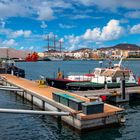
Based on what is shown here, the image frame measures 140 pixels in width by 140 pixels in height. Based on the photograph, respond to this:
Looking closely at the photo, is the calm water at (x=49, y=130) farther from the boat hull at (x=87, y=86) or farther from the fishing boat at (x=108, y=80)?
the fishing boat at (x=108, y=80)

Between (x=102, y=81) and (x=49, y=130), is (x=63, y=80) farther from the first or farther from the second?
(x=49, y=130)

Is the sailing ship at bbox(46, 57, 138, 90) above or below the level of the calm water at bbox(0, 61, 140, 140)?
above

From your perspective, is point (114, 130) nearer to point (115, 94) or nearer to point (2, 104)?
point (115, 94)

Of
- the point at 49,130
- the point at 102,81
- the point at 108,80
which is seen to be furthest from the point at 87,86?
the point at 49,130

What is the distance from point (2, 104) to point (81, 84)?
1253 centimetres

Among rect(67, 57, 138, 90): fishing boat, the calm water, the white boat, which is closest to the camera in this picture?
the calm water

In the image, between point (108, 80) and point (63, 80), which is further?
point (63, 80)

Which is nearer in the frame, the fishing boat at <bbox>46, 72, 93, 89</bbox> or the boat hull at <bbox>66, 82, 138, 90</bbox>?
the boat hull at <bbox>66, 82, 138, 90</bbox>

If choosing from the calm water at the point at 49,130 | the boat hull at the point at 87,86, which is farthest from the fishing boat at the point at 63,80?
the calm water at the point at 49,130

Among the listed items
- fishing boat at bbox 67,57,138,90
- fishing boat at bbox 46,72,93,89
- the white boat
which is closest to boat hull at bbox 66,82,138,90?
fishing boat at bbox 67,57,138,90

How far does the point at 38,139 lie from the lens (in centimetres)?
2542

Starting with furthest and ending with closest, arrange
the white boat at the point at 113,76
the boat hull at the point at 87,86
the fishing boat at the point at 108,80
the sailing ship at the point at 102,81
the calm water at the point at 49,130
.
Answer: the white boat at the point at 113,76 → the sailing ship at the point at 102,81 → the fishing boat at the point at 108,80 → the boat hull at the point at 87,86 → the calm water at the point at 49,130

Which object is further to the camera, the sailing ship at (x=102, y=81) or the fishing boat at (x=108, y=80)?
the sailing ship at (x=102, y=81)

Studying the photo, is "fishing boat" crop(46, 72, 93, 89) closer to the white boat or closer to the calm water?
the white boat
